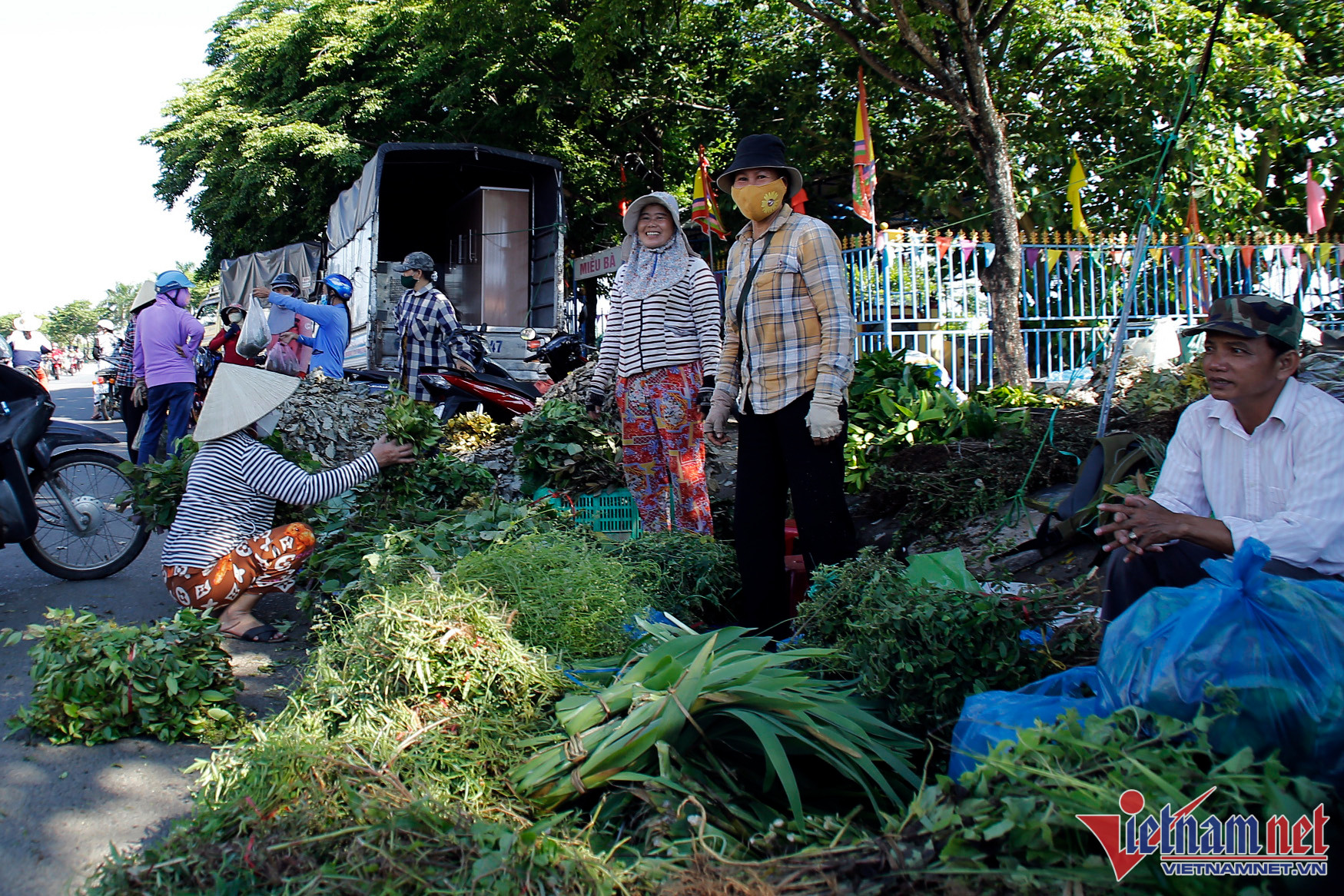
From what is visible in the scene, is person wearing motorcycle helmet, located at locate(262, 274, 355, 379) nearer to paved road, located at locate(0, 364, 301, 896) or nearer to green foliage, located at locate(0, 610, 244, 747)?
paved road, located at locate(0, 364, 301, 896)

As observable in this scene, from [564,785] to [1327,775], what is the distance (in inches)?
58.1

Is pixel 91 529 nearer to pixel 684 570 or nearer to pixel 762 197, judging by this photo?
pixel 684 570

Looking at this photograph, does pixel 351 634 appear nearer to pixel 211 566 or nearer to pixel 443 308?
pixel 211 566

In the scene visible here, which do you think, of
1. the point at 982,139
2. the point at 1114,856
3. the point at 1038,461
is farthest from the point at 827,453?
the point at 982,139

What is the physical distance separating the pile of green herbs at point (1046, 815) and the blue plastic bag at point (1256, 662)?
7 cm

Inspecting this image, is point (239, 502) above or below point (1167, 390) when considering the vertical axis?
below

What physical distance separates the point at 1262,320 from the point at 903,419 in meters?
3.02

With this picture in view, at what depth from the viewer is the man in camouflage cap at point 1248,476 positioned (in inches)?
89.2

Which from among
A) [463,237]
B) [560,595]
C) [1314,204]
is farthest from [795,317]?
[463,237]

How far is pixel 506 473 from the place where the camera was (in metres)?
5.43

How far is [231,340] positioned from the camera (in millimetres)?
8445

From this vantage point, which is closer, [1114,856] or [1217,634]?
[1114,856]

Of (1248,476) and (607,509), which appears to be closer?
(1248,476)

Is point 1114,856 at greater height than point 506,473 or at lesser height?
lesser
